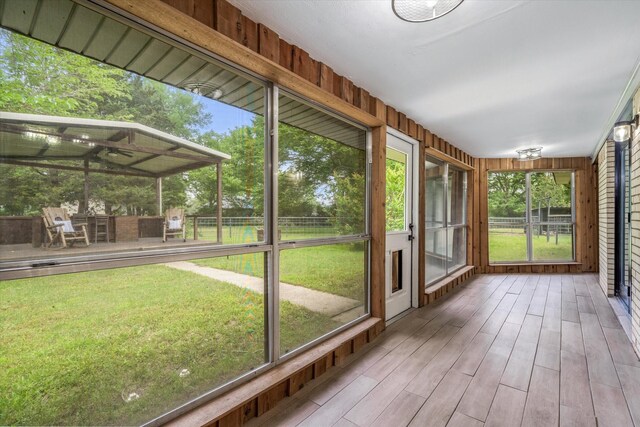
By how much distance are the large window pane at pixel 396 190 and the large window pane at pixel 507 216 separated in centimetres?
342

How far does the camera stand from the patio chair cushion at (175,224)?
1.53 m

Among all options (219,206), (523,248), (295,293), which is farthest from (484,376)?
(523,248)

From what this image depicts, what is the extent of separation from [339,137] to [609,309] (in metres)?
4.01

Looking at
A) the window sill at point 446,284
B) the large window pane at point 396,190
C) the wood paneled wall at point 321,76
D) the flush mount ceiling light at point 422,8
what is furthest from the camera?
the window sill at point 446,284

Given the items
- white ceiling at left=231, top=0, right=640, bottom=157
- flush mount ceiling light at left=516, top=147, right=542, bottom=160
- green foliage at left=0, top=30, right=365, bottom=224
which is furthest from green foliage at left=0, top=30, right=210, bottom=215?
flush mount ceiling light at left=516, top=147, right=542, bottom=160

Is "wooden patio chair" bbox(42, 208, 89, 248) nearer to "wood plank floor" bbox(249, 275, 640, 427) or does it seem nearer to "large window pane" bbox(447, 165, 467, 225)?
"wood plank floor" bbox(249, 275, 640, 427)

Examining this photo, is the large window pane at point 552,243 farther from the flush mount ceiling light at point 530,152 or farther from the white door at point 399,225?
the white door at point 399,225

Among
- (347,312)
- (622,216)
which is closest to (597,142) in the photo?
A: (622,216)

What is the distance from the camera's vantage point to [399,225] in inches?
140

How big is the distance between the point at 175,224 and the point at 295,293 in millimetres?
1119

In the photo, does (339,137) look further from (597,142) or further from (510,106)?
(597,142)

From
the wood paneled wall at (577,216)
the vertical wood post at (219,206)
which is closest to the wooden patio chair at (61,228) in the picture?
the vertical wood post at (219,206)

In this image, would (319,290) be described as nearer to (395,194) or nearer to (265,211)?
(265,211)

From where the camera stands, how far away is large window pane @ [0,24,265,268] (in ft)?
3.66
